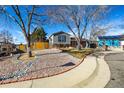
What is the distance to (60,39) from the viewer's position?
108 feet

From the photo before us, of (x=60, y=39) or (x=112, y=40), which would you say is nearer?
(x=112, y=40)

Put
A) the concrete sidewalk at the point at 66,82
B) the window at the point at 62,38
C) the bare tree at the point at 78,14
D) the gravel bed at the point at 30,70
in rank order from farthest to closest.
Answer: the window at the point at 62,38, the bare tree at the point at 78,14, the gravel bed at the point at 30,70, the concrete sidewalk at the point at 66,82

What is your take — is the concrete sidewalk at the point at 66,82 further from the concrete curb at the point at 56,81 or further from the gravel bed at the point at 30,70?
the gravel bed at the point at 30,70

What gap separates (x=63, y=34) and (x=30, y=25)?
→ 1970 cm

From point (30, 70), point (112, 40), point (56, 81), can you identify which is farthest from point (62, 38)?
point (56, 81)

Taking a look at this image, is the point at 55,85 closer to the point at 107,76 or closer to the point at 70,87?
the point at 70,87

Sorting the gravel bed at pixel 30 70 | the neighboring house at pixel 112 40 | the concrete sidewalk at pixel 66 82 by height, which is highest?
the neighboring house at pixel 112 40

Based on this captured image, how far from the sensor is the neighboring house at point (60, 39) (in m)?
32.5

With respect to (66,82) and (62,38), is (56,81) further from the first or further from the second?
(62,38)

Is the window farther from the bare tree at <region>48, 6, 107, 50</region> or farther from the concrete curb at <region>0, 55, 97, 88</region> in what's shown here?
the concrete curb at <region>0, 55, 97, 88</region>

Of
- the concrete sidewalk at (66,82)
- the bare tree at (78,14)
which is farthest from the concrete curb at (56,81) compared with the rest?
the bare tree at (78,14)

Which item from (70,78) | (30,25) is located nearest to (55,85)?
(70,78)

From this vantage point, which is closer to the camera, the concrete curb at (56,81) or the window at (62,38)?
the concrete curb at (56,81)
